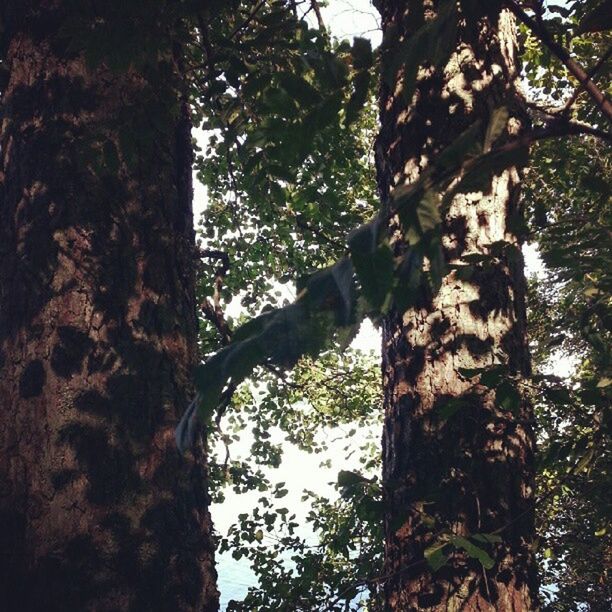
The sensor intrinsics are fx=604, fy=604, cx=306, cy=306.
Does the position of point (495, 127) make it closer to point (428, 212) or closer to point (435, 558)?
point (428, 212)

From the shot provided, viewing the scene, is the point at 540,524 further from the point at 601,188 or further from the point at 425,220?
the point at 425,220

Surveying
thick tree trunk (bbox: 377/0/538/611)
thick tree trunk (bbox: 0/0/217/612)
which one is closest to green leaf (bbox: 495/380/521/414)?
thick tree trunk (bbox: 377/0/538/611)

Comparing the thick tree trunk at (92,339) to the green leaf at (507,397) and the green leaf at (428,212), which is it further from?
the green leaf at (428,212)

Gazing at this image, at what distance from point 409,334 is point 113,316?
1.18 metres

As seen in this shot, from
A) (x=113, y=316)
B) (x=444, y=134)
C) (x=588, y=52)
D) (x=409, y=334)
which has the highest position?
(x=588, y=52)

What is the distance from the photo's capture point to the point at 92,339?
1.70 m

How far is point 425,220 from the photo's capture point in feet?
3.19

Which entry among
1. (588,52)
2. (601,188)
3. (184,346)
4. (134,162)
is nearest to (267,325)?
(601,188)

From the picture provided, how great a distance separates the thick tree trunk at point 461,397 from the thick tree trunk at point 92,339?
79 cm

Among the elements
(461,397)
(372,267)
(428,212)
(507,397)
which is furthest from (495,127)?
(461,397)

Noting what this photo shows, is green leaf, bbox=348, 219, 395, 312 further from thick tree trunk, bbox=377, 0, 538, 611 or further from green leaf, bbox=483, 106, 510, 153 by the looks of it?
thick tree trunk, bbox=377, 0, 538, 611

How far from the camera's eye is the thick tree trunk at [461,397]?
82.0 inches

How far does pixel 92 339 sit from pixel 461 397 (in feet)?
3.84

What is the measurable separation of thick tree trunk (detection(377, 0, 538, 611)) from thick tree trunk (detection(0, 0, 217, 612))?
30.9 inches
